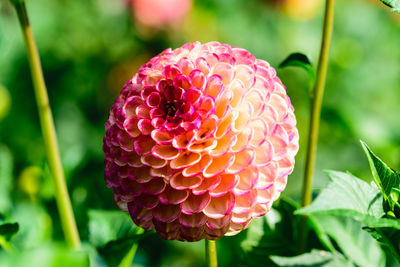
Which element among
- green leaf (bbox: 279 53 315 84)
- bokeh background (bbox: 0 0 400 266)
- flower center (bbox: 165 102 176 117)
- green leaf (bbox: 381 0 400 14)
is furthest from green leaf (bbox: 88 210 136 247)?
bokeh background (bbox: 0 0 400 266)

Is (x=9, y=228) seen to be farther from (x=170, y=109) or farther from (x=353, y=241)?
(x=353, y=241)

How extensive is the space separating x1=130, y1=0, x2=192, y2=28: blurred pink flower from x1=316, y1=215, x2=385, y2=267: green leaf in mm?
1327

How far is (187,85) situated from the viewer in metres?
0.64

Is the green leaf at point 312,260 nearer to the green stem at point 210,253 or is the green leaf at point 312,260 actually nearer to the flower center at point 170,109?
the green stem at point 210,253

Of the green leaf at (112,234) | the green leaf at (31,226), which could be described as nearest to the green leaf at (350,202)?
the green leaf at (112,234)

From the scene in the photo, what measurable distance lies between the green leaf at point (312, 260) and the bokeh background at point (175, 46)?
0.94m

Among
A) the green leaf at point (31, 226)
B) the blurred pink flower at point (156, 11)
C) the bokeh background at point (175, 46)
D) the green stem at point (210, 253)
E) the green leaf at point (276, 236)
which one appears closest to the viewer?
the green stem at point (210, 253)

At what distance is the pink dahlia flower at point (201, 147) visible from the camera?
0.62m

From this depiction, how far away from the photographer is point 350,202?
540 millimetres

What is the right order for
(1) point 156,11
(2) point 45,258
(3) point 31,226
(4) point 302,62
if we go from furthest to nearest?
(1) point 156,11 → (3) point 31,226 → (4) point 302,62 → (2) point 45,258

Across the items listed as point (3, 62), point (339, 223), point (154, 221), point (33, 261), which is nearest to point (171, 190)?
point (154, 221)

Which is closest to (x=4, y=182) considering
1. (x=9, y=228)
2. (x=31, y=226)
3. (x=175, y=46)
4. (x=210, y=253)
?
(x=31, y=226)

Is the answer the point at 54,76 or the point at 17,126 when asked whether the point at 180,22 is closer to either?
the point at 54,76

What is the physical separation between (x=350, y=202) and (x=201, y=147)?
197 millimetres
